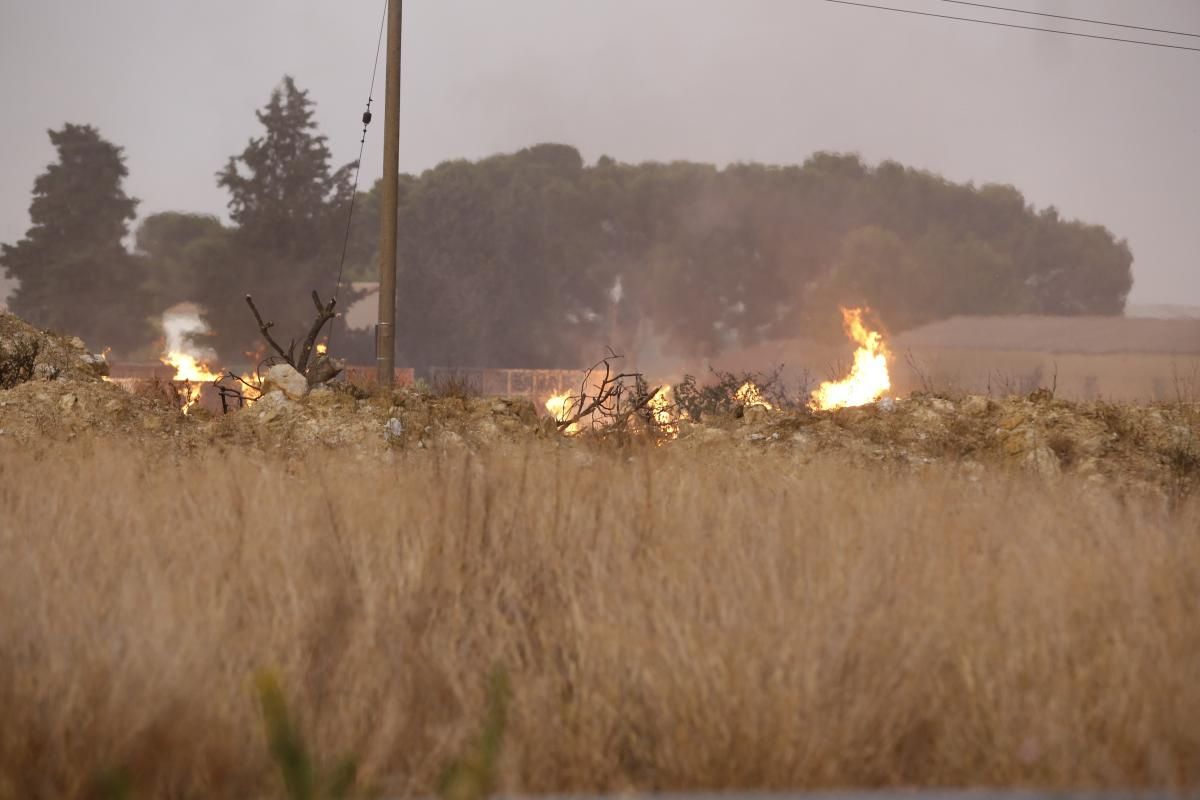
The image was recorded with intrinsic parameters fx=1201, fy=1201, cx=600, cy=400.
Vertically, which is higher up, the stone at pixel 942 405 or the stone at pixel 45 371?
Answer: the stone at pixel 45 371

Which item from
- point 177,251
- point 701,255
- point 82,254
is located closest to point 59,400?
point 82,254

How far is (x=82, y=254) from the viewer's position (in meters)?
53.0

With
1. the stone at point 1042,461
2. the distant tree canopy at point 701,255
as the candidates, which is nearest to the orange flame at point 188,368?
the distant tree canopy at point 701,255

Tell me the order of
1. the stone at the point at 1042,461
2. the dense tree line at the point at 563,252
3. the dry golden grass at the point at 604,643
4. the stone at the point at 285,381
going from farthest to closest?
the dense tree line at the point at 563,252
the stone at the point at 285,381
the stone at the point at 1042,461
the dry golden grass at the point at 604,643

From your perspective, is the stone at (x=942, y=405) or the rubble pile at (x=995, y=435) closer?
the rubble pile at (x=995, y=435)

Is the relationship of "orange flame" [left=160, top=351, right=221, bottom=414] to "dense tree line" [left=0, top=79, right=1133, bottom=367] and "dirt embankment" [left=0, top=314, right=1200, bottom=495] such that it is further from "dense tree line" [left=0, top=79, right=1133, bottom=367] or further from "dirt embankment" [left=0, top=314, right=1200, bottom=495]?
"dirt embankment" [left=0, top=314, right=1200, bottom=495]

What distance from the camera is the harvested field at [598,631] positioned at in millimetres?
4000

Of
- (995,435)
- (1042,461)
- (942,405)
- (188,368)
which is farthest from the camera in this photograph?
(188,368)

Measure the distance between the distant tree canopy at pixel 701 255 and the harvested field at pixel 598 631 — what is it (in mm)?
48966

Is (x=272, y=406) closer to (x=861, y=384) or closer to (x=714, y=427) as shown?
(x=714, y=427)

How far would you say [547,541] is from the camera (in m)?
5.85

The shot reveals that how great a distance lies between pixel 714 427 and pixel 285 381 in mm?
4697

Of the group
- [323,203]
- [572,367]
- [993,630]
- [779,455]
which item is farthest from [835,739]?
[572,367]

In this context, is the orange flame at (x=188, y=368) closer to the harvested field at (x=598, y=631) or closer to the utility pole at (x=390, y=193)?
the utility pole at (x=390, y=193)
